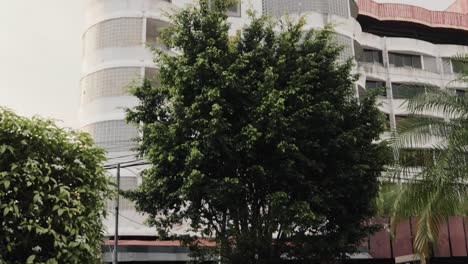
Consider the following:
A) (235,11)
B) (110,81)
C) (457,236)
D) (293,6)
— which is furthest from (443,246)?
(110,81)

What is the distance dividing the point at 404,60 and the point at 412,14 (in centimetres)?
353

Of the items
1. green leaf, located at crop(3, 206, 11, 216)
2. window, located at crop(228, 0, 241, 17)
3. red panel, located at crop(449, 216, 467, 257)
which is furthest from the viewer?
window, located at crop(228, 0, 241, 17)

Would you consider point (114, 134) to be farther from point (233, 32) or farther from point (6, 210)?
point (6, 210)

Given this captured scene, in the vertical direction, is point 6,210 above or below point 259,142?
below

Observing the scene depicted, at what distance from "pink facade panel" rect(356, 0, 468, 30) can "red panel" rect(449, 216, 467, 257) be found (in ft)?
47.2

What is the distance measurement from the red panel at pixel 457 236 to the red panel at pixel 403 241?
2938 mm

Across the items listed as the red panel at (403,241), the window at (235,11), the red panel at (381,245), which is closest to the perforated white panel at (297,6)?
the window at (235,11)

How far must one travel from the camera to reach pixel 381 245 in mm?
27625

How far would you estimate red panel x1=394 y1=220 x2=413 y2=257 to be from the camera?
27.8m

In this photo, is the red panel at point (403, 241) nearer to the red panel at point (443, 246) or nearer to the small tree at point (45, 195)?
the red panel at point (443, 246)

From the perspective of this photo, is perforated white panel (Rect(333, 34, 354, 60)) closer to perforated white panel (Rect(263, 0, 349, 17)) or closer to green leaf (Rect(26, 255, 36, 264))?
perforated white panel (Rect(263, 0, 349, 17))

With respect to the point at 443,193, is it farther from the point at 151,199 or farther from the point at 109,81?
the point at 109,81

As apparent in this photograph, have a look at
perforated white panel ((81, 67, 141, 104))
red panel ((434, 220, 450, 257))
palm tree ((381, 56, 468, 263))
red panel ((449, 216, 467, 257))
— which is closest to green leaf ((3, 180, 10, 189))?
palm tree ((381, 56, 468, 263))

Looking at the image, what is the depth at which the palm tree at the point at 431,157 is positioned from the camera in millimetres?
12977
